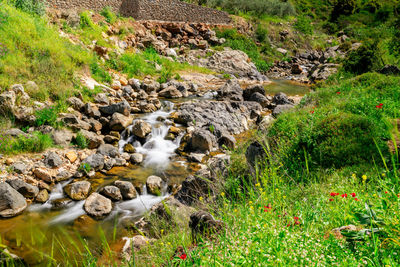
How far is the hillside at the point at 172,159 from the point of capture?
2.61m

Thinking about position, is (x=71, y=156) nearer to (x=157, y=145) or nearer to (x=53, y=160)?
(x=53, y=160)

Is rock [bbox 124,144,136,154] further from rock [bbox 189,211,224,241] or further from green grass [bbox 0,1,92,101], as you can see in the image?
rock [bbox 189,211,224,241]

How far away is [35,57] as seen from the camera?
11180mm

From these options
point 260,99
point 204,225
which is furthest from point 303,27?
point 204,225

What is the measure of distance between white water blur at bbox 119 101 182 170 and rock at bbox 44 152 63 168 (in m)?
2.24

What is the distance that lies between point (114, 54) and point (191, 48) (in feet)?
36.6

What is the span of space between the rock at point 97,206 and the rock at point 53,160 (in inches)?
76.7

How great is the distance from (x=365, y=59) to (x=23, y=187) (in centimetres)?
1966

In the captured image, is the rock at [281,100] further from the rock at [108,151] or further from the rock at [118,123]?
the rock at [108,151]

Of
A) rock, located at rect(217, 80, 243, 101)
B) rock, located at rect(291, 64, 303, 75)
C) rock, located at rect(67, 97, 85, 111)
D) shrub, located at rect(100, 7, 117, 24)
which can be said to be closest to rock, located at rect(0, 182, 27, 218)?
rock, located at rect(67, 97, 85, 111)

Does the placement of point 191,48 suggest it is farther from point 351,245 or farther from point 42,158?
point 351,245

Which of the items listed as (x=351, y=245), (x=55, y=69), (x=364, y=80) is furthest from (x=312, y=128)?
(x=55, y=69)

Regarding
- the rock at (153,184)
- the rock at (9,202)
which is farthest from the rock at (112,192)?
the rock at (9,202)

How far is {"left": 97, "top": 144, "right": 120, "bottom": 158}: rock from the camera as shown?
8.91 m
